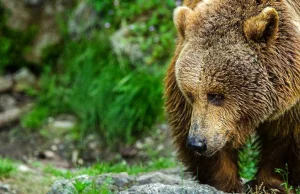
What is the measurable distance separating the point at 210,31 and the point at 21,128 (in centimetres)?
636

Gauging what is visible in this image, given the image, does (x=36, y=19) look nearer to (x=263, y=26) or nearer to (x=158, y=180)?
(x=158, y=180)

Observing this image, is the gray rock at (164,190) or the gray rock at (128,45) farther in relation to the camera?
the gray rock at (128,45)

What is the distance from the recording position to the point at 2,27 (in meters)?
12.0

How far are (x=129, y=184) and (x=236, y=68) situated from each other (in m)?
1.45

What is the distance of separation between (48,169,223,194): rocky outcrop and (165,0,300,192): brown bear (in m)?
0.27

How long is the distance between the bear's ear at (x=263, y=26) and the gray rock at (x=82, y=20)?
628 centimetres

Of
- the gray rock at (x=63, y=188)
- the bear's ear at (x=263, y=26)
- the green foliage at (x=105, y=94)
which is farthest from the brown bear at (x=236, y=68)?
the green foliage at (x=105, y=94)

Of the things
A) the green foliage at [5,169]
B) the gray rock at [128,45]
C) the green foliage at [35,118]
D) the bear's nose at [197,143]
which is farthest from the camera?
the green foliage at [35,118]

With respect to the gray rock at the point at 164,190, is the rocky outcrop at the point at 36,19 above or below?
above

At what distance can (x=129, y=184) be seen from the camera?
5727 millimetres

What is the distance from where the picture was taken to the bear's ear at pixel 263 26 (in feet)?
16.0

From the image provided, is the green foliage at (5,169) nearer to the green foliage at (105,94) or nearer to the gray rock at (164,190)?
the gray rock at (164,190)

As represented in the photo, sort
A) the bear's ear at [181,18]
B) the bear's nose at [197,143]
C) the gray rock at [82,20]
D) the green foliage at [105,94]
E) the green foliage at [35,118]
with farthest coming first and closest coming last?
the gray rock at [82,20]
the green foliage at [35,118]
the green foliage at [105,94]
the bear's ear at [181,18]
the bear's nose at [197,143]

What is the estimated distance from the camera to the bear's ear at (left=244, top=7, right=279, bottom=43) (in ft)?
16.0
